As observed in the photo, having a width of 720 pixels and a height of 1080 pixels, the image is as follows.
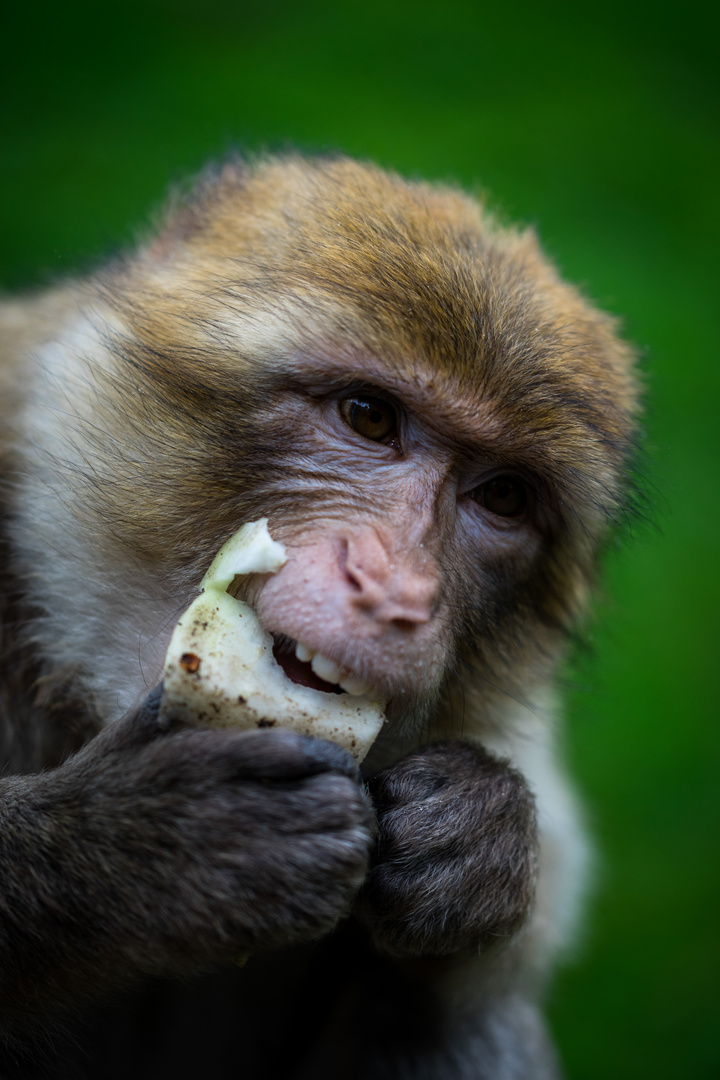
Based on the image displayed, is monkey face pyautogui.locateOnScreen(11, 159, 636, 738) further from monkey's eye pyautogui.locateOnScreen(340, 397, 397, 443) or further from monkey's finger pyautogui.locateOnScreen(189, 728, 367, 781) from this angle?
monkey's finger pyautogui.locateOnScreen(189, 728, 367, 781)

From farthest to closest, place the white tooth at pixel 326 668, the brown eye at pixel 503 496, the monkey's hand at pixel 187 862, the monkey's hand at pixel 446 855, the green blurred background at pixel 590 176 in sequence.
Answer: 1. the green blurred background at pixel 590 176
2. the brown eye at pixel 503 496
3. the monkey's hand at pixel 446 855
4. the white tooth at pixel 326 668
5. the monkey's hand at pixel 187 862

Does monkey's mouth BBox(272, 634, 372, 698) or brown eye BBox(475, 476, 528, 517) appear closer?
monkey's mouth BBox(272, 634, 372, 698)

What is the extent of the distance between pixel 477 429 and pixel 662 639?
4.17 metres

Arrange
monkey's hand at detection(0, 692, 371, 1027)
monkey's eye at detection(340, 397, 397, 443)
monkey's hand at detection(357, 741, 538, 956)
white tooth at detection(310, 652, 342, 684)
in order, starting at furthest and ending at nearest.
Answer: monkey's eye at detection(340, 397, 397, 443)
monkey's hand at detection(357, 741, 538, 956)
white tooth at detection(310, 652, 342, 684)
monkey's hand at detection(0, 692, 371, 1027)

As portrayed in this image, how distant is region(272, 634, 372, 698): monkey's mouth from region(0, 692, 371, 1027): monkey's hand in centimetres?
15

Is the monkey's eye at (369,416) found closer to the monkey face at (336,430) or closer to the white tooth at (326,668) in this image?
the monkey face at (336,430)

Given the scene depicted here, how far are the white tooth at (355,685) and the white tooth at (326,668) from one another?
0.02 m

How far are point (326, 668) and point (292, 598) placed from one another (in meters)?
0.17

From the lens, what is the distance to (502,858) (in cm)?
243

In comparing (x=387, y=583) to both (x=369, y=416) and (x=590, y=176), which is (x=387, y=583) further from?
(x=590, y=176)

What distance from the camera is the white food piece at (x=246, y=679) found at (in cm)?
194

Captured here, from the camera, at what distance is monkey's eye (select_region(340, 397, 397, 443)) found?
7.84ft

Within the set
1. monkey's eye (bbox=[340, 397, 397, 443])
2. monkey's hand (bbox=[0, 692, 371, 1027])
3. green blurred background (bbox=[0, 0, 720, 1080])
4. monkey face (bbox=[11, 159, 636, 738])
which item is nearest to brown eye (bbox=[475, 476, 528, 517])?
monkey face (bbox=[11, 159, 636, 738])

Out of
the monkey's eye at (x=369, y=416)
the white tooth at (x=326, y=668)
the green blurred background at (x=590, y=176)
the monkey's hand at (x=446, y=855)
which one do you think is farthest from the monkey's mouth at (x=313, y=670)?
the green blurred background at (x=590, y=176)
